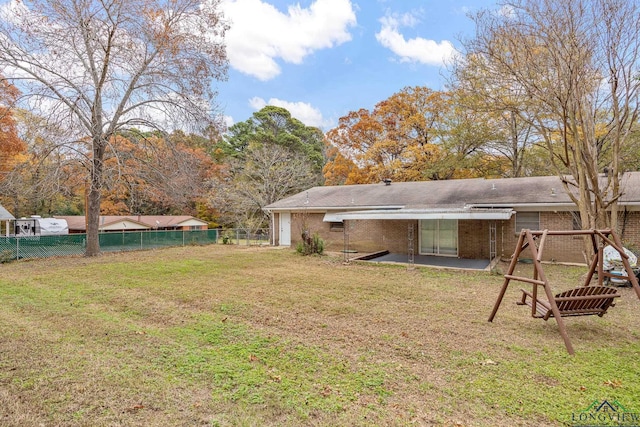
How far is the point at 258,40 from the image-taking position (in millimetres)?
20625

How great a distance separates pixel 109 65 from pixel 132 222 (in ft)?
57.1

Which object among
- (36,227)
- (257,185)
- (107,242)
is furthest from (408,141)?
(36,227)

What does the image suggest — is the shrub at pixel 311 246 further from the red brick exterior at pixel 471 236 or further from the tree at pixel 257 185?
the tree at pixel 257 185

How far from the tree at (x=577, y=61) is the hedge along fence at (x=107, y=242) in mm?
19162

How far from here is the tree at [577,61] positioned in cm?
934

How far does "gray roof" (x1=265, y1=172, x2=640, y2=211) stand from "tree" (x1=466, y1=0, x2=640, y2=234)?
3.18 m

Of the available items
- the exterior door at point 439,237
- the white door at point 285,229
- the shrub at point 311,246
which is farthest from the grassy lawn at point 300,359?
the white door at point 285,229

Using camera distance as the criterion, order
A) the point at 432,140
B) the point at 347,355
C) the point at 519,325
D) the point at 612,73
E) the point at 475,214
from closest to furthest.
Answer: the point at 347,355 → the point at 519,325 → the point at 612,73 → the point at 475,214 → the point at 432,140

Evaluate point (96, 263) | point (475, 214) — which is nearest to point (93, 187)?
point (96, 263)

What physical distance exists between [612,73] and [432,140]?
17976 mm

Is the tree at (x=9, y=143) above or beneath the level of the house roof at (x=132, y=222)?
above

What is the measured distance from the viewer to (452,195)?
16406 millimetres

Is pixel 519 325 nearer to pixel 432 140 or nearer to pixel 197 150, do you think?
pixel 432 140

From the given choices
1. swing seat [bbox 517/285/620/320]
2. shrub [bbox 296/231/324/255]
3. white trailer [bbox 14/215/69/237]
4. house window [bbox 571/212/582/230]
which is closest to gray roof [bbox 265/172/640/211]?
house window [bbox 571/212/582/230]
